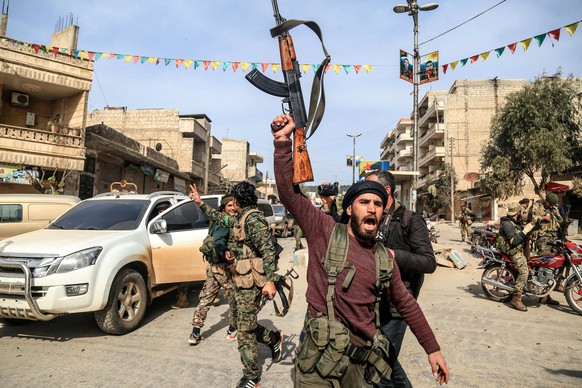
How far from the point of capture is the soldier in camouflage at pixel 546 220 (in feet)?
24.6

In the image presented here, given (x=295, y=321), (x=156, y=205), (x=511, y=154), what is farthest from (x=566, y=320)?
(x=511, y=154)

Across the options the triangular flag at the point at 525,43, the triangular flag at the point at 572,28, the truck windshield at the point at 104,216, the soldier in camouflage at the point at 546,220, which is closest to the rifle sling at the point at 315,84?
the truck windshield at the point at 104,216

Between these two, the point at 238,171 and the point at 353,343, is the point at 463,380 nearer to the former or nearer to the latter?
the point at 353,343

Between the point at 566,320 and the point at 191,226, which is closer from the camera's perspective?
the point at 566,320

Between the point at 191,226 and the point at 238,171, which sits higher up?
the point at 238,171

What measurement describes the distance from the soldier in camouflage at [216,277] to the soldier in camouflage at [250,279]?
627mm

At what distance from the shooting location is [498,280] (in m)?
6.74

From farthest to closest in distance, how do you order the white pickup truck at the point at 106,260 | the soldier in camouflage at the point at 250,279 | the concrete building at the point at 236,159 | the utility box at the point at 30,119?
the concrete building at the point at 236,159 → the utility box at the point at 30,119 → the white pickup truck at the point at 106,260 → the soldier in camouflage at the point at 250,279

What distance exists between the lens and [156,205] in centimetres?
587

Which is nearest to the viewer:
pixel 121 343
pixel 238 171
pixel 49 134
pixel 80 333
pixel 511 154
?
pixel 121 343

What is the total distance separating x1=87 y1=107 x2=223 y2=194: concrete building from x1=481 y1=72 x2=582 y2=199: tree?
20096 millimetres

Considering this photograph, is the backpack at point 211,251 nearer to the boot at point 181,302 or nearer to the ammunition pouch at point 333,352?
the boot at point 181,302

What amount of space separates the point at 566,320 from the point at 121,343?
6374mm

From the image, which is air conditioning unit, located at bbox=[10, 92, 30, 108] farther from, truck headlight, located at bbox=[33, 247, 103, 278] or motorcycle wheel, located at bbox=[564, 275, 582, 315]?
motorcycle wheel, located at bbox=[564, 275, 582, 315]
